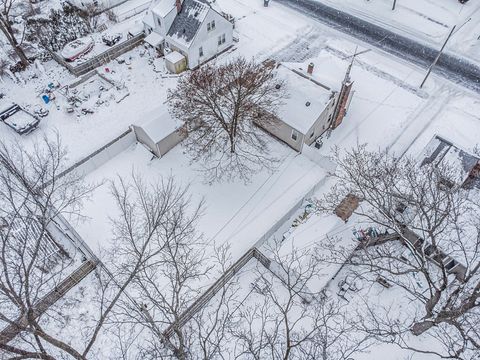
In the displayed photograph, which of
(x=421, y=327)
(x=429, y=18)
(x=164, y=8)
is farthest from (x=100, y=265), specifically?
(x=429, y=18)

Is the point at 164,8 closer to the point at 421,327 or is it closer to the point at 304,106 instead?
the point at 304,106

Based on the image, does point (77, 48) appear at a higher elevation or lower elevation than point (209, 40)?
lower

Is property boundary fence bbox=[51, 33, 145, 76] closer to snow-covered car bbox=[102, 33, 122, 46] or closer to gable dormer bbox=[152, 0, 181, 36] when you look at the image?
snow-covered car bbox=[102, 33, 122, 46]

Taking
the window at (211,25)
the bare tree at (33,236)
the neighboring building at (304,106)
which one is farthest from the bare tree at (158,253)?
the window at (211,25)

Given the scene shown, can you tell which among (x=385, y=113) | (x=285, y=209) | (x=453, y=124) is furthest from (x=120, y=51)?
(x=453, y=124)

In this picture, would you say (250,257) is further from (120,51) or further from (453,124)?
(120,51)

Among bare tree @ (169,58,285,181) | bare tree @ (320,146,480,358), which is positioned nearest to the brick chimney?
bare tree @ (169,58,285,181)
